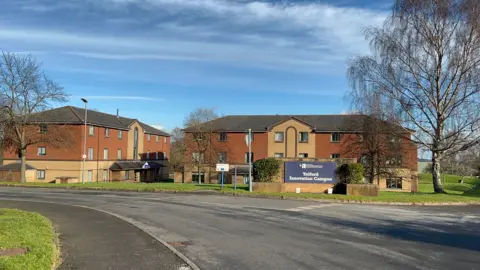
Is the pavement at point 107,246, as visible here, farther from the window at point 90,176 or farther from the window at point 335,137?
the window at point 335,137

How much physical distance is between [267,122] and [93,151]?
2347 cm

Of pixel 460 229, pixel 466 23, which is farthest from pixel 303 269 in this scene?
pixel 466 23

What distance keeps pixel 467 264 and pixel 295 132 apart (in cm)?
4487

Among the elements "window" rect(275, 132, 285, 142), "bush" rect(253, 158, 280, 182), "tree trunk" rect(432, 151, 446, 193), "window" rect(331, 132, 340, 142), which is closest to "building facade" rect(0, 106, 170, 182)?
"window" rect(275, 132, 285, 142)

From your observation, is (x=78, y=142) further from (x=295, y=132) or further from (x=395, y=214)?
(x=395, y=214)

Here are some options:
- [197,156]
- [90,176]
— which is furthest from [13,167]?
[197,156]

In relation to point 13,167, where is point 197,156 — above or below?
above

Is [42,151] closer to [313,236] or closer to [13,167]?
[13,167]

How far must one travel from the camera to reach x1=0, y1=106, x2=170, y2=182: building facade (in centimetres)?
4950

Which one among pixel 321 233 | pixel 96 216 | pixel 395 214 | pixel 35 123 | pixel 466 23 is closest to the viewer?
pixel 321 233

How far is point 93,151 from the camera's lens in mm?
52719

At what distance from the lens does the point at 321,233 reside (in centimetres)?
1107

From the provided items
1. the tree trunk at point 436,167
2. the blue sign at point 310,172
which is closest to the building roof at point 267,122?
the tree trunk at point 436,167

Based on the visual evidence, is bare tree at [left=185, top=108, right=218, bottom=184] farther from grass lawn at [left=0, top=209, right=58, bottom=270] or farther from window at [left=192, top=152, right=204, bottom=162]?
grass lawn at [left=0, top=209, right=58, bottom=270]
